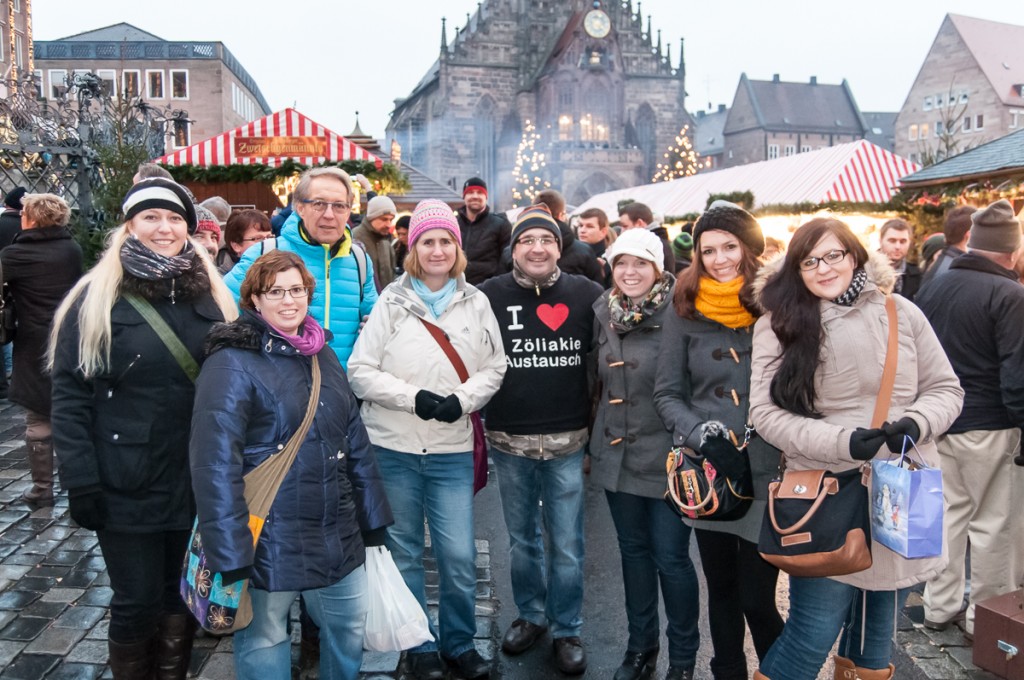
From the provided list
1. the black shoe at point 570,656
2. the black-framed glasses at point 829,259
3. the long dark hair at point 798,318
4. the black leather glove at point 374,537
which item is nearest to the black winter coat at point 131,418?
the black leather glove at point 374,537

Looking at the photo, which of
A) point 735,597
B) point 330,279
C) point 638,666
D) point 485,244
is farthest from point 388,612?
point 485,244

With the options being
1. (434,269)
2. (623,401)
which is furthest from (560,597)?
(434,269)

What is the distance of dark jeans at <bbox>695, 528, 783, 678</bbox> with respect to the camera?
335 cm

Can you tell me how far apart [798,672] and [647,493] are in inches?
36.8

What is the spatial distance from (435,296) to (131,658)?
1.91 metres

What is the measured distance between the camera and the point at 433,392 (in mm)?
3660

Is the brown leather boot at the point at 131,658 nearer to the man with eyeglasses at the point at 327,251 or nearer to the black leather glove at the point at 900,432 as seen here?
the man with eyeglasses at the point at 327,251

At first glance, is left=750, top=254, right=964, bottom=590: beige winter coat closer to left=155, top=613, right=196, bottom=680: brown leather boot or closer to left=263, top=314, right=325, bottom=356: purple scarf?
left=263, top=314, right=325, bottom=356: purple scarf

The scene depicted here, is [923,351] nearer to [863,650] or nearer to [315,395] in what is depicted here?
[863,650]

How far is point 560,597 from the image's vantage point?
13.3 feet

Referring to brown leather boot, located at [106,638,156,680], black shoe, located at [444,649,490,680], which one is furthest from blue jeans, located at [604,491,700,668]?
brown leather boot, located at [106,638,156,680]

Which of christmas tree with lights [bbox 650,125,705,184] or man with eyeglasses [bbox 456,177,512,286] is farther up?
christmas tree with lights [bbox 650,125,705,184]

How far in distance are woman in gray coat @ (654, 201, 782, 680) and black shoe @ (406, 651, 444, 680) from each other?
1335 millimetres

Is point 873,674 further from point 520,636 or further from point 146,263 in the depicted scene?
point 146,263
